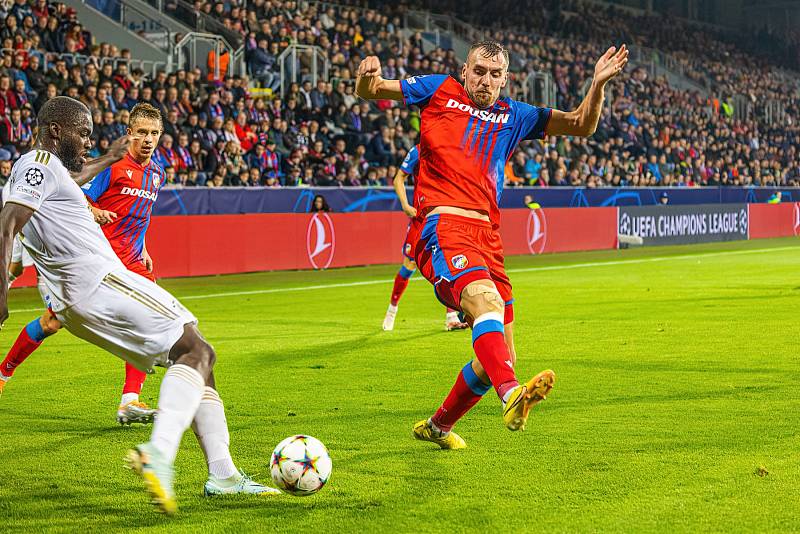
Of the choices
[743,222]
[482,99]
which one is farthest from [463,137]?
[743,222]

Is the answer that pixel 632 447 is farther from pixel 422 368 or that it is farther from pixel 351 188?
pixel 351 188

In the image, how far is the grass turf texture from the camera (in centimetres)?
480

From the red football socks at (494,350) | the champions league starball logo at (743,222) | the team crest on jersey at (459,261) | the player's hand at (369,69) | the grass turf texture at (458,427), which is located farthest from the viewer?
the champions league starball logo at (743,222)

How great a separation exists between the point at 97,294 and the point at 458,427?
276 centimetres

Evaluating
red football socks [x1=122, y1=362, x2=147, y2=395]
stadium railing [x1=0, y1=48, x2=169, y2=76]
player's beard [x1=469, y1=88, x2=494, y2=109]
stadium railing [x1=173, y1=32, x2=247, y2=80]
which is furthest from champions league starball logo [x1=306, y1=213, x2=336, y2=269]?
player's beard [x1=469, y1=88, x2=494, y2=109]

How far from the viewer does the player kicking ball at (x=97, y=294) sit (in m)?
4.60

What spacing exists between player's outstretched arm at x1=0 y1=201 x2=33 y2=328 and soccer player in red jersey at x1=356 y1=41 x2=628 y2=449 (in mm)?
1978

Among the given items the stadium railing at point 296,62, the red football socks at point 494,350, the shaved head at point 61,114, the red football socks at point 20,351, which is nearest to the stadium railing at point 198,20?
the stadium railing at point 296,62

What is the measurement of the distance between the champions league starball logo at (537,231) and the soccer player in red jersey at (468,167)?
63.5ft

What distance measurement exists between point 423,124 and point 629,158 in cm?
2935

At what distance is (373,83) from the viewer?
586 centimetres

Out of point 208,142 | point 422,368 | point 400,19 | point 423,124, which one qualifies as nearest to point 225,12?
point 208,142

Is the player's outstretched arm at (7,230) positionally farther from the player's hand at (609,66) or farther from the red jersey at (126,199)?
the red jersey at (126,199)

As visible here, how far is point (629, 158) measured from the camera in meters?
34.6
